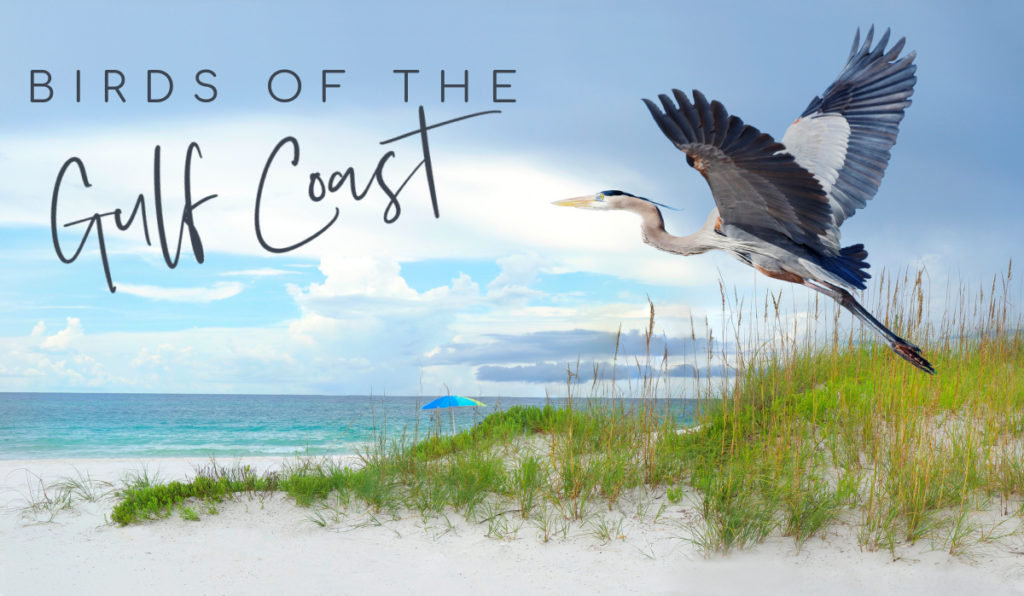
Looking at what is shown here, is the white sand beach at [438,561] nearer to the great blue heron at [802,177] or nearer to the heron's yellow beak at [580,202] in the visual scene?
the great blue heron at [802,177]

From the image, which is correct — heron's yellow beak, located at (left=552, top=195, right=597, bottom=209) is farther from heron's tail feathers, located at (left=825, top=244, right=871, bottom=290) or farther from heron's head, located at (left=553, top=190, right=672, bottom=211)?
heron's tail feathers, located at (left=825, top=244, right=871, bottom=290)

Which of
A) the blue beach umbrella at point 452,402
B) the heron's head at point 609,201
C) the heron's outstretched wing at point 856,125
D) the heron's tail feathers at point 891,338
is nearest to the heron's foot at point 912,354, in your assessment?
the heron's tail feathers at point 891,338

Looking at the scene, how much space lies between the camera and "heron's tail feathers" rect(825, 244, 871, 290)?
3572 millimetres

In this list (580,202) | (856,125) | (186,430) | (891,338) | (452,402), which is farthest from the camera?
(186,430)

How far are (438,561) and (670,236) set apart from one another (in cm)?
239

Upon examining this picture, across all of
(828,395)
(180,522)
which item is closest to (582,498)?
Result: (828,395)

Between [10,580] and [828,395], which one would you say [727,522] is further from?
[10,580]

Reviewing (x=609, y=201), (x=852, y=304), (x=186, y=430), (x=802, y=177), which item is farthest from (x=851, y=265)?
(x=186, y=430)

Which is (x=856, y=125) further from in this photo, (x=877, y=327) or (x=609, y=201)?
(x=609, y=201)

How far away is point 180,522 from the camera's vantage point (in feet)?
15.2

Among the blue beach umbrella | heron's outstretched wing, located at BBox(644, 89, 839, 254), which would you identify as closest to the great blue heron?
heron's outstretched wing, located at BBox(644, 89, 839, 254)

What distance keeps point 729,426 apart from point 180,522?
13.7 ft

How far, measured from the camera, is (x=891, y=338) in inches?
134

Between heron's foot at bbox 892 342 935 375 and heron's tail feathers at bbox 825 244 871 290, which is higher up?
heron's tail feathers at bbox 825 244 871 290
